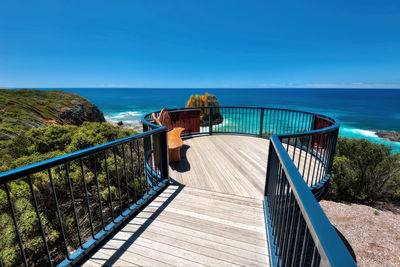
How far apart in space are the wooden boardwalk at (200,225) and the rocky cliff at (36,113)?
384 inches

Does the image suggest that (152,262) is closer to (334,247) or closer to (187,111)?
(334,247)

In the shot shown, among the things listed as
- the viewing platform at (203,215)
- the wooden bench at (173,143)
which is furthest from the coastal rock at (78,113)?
the wooden bench at (173,143)

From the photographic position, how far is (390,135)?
32.4 meters

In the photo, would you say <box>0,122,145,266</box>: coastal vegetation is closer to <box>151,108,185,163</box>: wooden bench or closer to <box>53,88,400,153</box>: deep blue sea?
<box>151,108,185,163</box>: wooden bench

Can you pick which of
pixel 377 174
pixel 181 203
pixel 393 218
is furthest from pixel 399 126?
pixel 181 203

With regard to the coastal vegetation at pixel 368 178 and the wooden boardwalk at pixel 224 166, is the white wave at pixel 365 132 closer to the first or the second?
the coastal vegetation at pixel 368 178

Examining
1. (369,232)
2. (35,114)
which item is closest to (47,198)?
(369,232)

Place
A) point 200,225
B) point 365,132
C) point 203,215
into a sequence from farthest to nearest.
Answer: point 365,132 < point 203,215 < point 200,225

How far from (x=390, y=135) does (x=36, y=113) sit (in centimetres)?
4963

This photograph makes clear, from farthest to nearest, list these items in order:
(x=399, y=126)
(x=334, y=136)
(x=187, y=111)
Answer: (x=399, y=126)
(x=187, y=111)
(x=334, y=136)

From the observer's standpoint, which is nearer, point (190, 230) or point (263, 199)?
point (190, 230)

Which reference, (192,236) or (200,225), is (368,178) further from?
(192,236)

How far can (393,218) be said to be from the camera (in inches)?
275

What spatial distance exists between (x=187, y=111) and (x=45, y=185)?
4.62m
